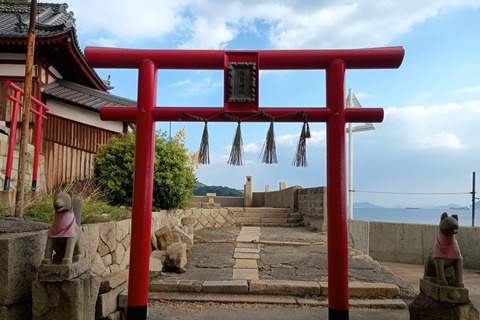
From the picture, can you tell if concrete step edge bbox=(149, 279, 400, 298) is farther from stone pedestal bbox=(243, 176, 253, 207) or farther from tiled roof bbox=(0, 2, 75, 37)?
stone pedestal bbox=(243, 176, 253, 207)

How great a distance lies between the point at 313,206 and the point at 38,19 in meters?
12.1

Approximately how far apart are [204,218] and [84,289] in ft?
33.6

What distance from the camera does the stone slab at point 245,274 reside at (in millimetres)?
5762

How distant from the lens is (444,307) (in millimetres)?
3230

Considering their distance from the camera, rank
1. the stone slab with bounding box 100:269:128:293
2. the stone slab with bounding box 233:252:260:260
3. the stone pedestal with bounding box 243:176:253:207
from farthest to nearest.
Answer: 1. the stone pedestal with bounding box 243:176:253:207
2. the stone slab with bounding box 233:252:260:260
3. the stone slab with bounding box 100:269:128:293

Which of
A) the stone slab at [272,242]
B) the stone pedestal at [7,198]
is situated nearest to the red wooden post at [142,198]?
the stone pedestal at [7,198]

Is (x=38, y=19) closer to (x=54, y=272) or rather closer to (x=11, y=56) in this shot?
(x=11, y=56)

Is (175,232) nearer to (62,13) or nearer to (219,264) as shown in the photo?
(219,264)

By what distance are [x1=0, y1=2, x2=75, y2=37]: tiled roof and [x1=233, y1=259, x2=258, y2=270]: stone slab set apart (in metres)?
7.27

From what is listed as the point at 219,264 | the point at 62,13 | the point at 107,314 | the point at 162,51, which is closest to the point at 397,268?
the point at 219,264

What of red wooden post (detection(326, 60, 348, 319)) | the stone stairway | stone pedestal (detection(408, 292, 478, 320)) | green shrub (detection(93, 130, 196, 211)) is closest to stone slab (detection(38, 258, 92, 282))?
red wooden post (detection(326, 60, 348, 319))

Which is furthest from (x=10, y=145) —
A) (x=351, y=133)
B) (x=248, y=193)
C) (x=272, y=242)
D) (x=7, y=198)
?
(x=248, y=193)

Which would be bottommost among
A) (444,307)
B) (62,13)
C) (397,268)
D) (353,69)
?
(397,268)

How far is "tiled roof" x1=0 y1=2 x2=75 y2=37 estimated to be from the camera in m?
8.88
